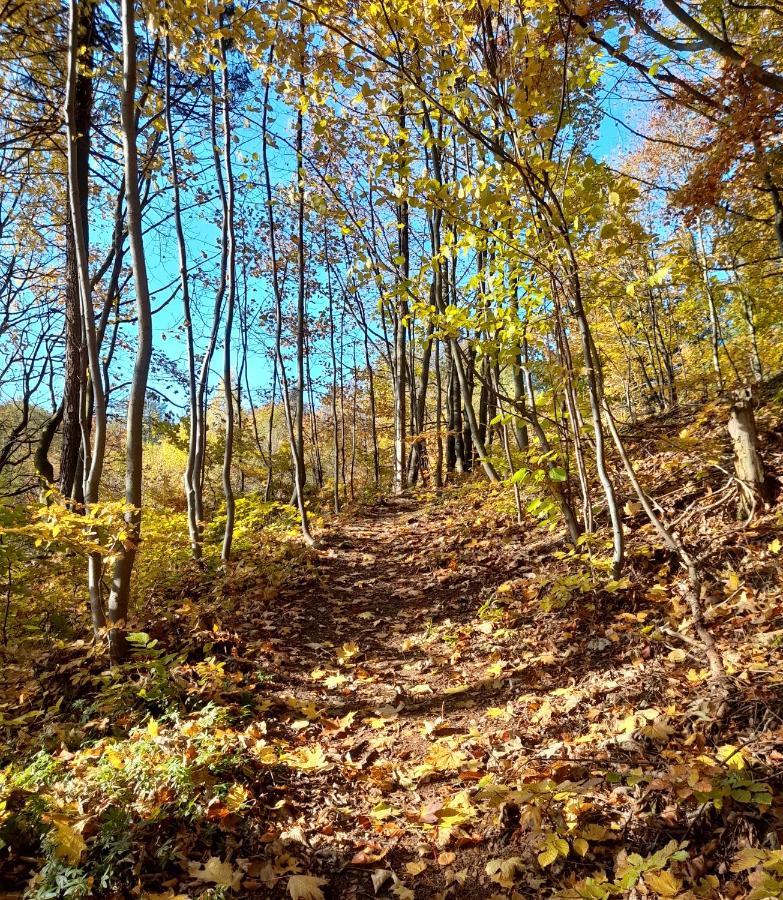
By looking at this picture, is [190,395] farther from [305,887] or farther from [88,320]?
[305,887]

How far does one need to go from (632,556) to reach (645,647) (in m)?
1.01

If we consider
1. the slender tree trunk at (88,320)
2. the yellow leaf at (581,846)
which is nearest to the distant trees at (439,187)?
the slender tree trunk at (88,320)

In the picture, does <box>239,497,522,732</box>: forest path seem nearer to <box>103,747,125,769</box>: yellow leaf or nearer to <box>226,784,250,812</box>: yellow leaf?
<box>226,784,250,812</box>: yellow leaf

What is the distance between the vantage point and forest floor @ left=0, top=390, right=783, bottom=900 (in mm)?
2100

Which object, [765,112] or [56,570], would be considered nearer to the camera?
[765,112]

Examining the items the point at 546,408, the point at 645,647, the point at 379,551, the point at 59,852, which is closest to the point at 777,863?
the point at 645,647

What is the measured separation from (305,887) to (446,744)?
1145mm

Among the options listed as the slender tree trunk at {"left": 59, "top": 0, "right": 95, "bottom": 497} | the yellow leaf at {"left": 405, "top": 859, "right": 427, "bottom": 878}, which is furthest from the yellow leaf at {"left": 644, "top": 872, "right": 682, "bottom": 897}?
the slender tree trunk at {"left": 59, "top": 0, "right": 95, "bottom": 497}

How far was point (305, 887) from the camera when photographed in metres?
2.13

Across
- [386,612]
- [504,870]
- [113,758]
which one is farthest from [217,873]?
[386,612]

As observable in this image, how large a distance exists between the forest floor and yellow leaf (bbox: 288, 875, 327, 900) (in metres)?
0.01

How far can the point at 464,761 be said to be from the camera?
2.83 m

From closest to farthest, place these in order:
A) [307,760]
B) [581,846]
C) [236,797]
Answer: [581,846]
[236,797]
[307,760]

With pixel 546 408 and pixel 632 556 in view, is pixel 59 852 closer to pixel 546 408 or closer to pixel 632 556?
pixel 632 556
